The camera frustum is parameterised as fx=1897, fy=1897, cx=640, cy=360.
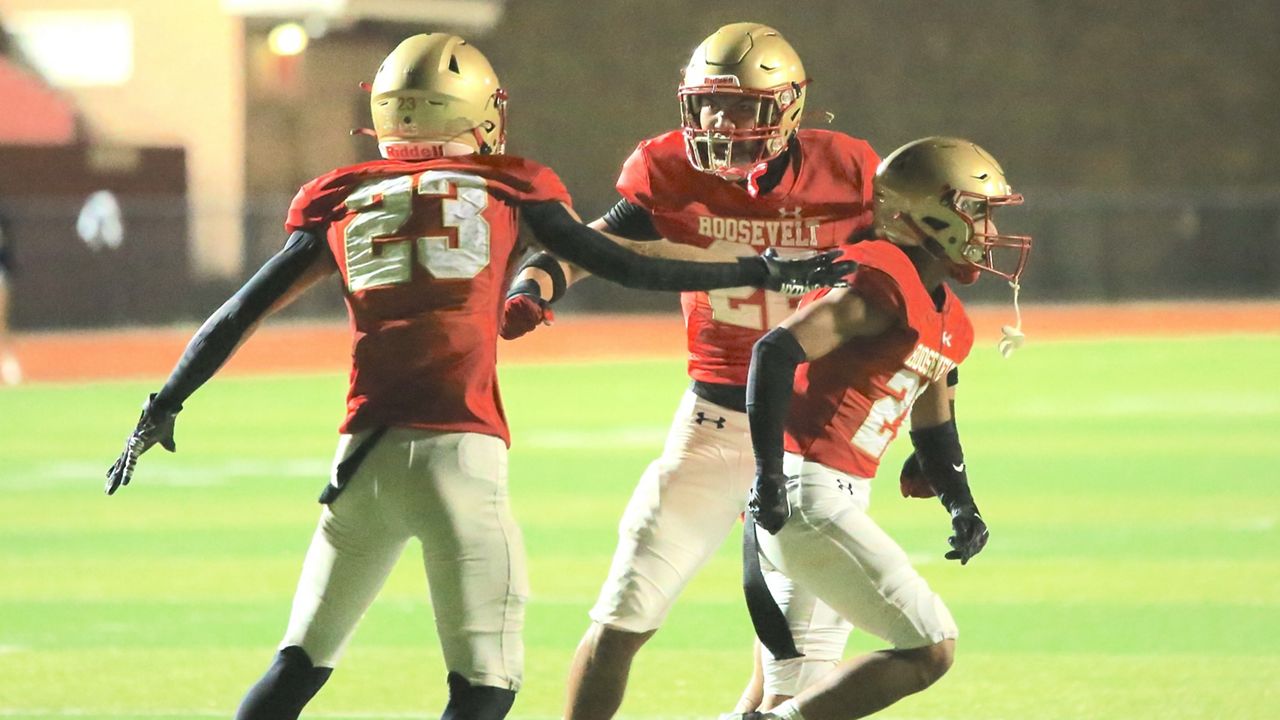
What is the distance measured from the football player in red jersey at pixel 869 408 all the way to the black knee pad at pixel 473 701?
29.1 inches

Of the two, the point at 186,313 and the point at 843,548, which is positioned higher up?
the point at 843,548

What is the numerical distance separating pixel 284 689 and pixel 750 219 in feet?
6.04

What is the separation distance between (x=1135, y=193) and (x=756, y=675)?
29341 mm

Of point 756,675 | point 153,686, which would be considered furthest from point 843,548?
point 153,686

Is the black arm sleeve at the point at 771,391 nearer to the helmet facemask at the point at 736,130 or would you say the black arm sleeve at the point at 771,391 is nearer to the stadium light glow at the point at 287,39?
the helmet facemask at the point at 736,130

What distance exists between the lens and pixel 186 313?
26.6 meters

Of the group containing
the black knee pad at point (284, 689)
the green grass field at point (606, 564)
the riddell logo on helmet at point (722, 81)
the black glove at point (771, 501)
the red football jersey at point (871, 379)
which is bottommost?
the green grass field at point (606, 564)

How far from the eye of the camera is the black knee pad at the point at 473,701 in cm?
418

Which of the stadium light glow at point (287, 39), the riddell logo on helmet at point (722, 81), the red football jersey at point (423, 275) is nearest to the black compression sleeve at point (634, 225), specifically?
the riddell logo on helmet at point (722, 81)

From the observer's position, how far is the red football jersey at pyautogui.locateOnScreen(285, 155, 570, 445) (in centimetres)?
425

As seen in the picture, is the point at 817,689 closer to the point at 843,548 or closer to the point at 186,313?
the point at 843,548

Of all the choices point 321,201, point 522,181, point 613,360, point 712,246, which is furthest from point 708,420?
point 613,360

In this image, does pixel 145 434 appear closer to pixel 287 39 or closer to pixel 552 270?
pixel 552 270

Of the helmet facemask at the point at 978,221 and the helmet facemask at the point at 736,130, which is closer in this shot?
the helmet facemask at the point at 978,221
